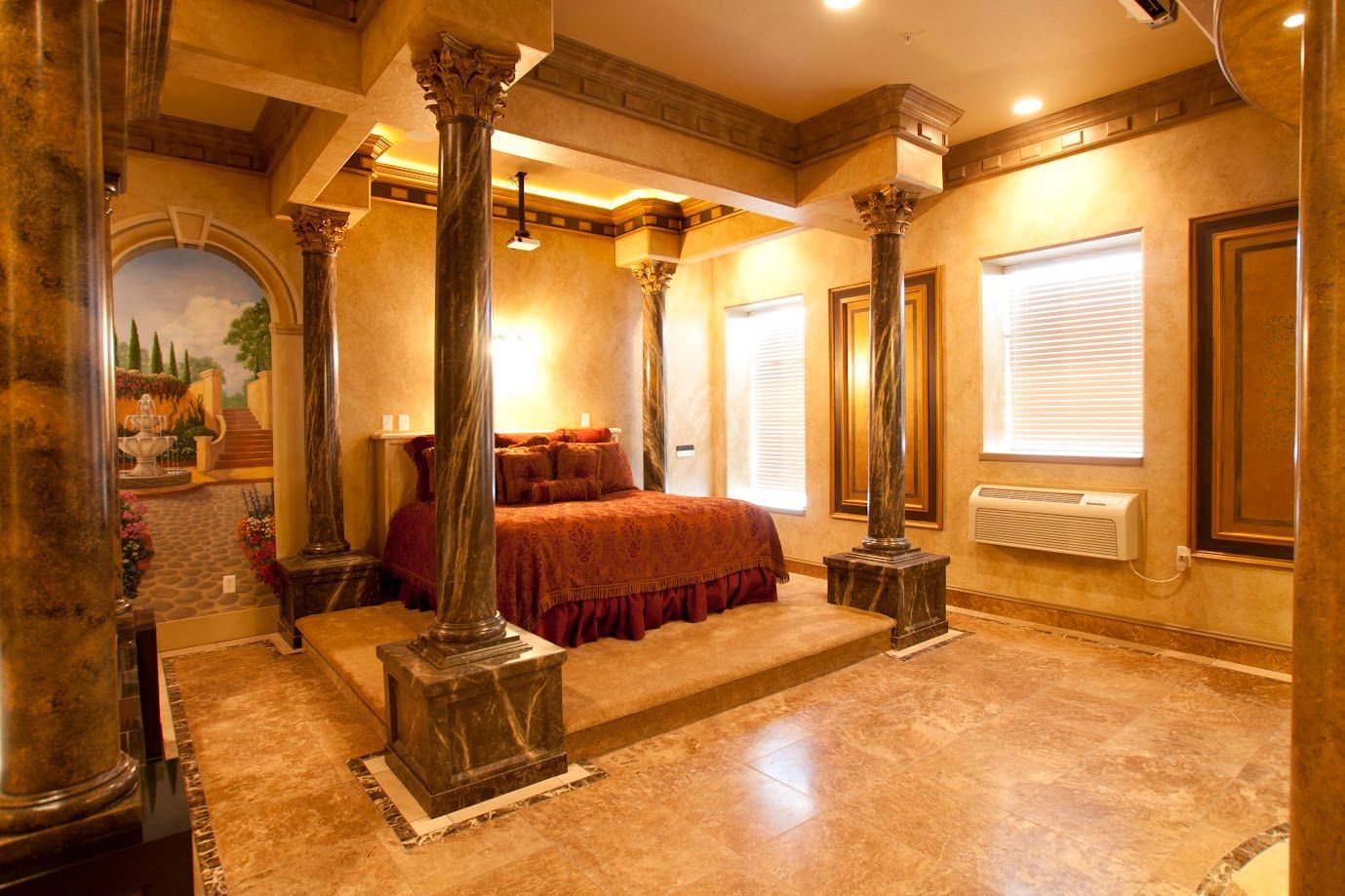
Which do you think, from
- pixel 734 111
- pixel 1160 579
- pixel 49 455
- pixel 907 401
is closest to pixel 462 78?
pixel 49 455

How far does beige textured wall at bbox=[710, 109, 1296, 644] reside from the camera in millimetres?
3996

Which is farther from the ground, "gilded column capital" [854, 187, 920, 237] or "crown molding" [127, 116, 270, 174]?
"crown molding" [127, 116, 270, 174]

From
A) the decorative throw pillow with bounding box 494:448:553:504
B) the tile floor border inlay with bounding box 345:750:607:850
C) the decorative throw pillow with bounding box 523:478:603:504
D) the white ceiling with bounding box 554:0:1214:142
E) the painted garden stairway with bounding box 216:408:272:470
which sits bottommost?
the tile floor border inlay with bounding box 345:750:607:850

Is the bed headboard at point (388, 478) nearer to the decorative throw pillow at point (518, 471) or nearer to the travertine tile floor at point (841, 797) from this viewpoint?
the decorative throw pillow at point (518, 471)

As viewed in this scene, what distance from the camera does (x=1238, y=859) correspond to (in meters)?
2.25

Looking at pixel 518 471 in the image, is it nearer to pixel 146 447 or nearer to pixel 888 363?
pixel 146 447

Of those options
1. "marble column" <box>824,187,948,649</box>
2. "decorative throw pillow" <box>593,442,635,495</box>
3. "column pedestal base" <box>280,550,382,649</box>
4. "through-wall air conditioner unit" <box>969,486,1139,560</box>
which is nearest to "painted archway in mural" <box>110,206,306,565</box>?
"column pedestal base" <box>280,550,382,649</box>

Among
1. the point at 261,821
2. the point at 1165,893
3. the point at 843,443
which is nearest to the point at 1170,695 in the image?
the point at 1165,893

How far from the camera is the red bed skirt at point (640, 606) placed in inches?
155

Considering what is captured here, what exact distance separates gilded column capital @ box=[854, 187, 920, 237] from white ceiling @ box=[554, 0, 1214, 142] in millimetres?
577

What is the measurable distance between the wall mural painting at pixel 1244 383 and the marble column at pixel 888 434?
1.55m

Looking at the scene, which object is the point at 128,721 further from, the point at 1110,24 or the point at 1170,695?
the point at 1110,24

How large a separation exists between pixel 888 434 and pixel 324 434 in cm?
357

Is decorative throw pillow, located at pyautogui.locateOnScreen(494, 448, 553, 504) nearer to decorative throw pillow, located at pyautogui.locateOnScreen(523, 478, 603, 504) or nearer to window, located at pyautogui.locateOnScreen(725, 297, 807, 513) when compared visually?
decorative throw pillow, located at pyautogui.locateOnScreen(523, 478, 603, 504)
